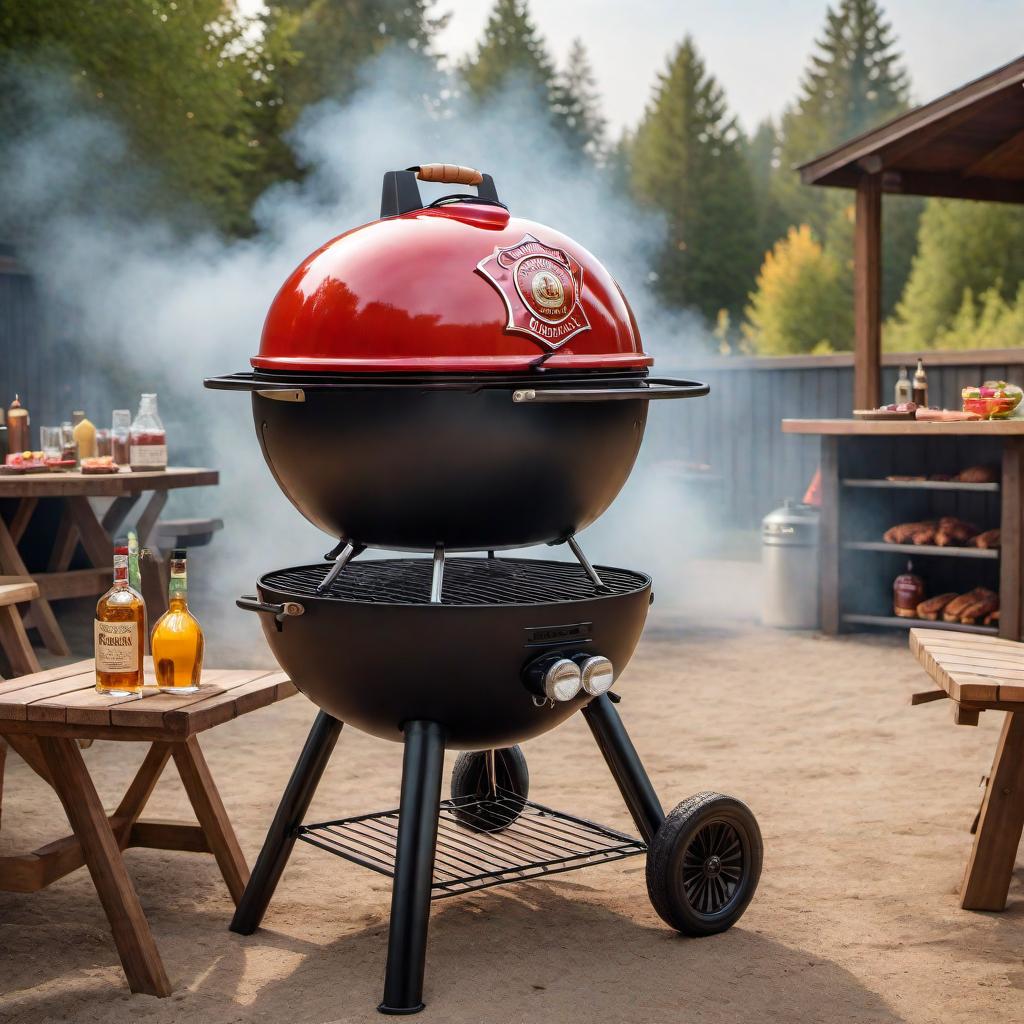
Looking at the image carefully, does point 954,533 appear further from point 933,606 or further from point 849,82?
point 849,82

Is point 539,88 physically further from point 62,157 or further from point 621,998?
point 621,998

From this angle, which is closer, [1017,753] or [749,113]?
[1017,753]

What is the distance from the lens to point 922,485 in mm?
6980

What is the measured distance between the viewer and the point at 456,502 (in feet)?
9.36

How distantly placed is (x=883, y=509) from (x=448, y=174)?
488 centimetres

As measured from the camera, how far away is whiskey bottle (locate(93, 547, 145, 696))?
2.89 metres

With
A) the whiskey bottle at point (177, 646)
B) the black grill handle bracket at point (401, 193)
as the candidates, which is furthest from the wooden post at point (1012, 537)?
the whiskey bottle at point (177, 646)

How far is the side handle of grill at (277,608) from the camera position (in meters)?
2.86

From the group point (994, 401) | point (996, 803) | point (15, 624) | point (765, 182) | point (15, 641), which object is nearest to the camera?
point (996, 803)

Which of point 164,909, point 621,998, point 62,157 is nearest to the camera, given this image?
point 621,998

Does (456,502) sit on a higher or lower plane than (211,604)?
higher

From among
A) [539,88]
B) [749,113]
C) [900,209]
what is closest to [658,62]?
[749,113]

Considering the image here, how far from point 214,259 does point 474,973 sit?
10.5 m


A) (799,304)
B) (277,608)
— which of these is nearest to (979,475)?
(277,608)
